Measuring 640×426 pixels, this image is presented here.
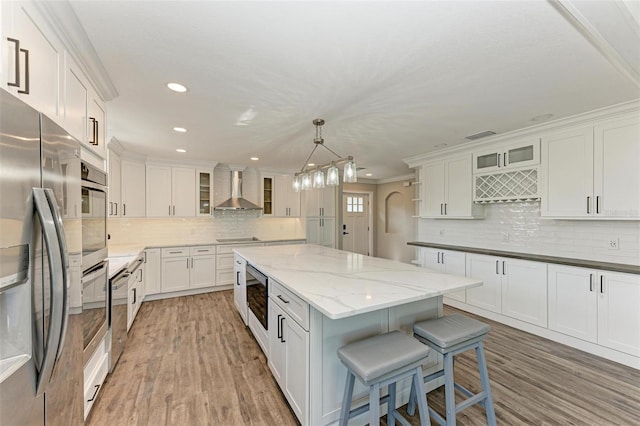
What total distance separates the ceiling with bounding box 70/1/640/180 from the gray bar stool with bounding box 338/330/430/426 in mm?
1803

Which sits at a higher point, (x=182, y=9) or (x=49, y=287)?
(x=182, y=9)

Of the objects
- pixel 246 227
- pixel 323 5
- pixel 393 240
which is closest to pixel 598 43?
pixel 323 5

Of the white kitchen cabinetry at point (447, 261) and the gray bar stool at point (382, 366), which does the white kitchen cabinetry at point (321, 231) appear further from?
the gray bar stool at point (382, 366)

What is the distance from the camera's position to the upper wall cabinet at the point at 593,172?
2541 millimetres

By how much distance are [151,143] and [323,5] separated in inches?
134

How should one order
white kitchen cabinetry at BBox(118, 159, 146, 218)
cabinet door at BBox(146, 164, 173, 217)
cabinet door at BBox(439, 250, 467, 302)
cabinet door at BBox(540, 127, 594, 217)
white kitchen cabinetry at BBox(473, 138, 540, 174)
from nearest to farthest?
cabinet door at BBox(540, 127, 594, 217) < white kitchen cabinetry at BBox(473, 138, 540, 174) < cabinet door at BBox(439, 250, 467, 302) < white kitchen cabinetry at BBox(118, 159, 146, 218) < cabinet door at BBox(146, 164, 173, 217)

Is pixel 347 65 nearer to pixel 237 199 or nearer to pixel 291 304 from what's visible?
pixel 291 304

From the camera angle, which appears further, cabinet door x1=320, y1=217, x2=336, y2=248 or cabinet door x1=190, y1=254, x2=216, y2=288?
cabinet door x1=320, y1=217, x2=336, y2=248

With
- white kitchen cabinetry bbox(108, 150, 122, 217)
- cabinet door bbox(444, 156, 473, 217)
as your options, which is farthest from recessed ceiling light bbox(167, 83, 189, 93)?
cabinet door bbox(444, 156, 473, 217)

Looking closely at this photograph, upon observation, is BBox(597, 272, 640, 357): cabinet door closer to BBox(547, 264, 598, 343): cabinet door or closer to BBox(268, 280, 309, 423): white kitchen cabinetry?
BBox(547, 264, 598, 343): cabinet door

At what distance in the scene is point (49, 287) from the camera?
3.20 ft

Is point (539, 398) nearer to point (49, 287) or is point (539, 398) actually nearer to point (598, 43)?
point (598, 43)

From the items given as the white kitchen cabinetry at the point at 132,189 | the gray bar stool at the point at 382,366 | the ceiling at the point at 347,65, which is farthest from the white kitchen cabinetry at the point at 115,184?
the gray bar stool at the point at 382,366

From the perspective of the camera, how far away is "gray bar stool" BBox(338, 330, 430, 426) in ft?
4.43
